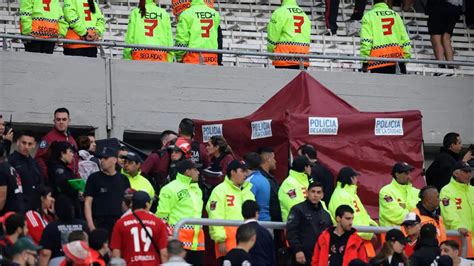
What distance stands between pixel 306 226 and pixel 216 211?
99cm

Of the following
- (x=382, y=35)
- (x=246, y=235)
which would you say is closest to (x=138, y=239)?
(x=246, y=235)

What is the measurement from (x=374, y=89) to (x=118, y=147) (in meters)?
6.12

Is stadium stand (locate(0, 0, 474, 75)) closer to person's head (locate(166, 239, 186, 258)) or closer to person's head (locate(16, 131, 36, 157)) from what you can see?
person's head (locate(16, 131, 36, 157))

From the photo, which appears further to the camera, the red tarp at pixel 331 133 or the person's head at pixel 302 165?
the red tarp at pixel 331 133

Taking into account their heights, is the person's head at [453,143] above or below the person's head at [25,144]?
below

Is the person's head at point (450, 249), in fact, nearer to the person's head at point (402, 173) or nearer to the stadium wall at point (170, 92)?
the person's head at point (402, 173)

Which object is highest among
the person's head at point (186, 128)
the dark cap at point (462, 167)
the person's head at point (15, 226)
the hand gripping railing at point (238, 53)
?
the hand gripping railing at point (238, 53)

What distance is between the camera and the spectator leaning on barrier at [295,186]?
1844 centimetres

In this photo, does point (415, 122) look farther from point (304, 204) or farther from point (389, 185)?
point (304, 204)

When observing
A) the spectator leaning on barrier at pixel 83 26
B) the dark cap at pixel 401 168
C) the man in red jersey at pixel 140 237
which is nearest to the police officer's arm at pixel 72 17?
the spectator leaning on barrier at pixel 83 26

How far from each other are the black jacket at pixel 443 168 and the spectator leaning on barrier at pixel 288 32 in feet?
9.13

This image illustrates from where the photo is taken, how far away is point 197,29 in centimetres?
2288

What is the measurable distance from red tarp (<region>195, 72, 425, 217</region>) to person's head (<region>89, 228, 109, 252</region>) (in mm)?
5142

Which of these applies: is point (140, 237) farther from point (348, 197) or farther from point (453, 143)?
point (453, 143)
